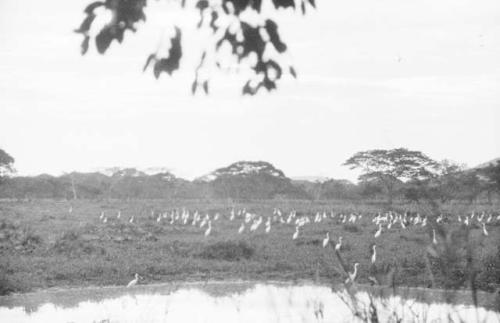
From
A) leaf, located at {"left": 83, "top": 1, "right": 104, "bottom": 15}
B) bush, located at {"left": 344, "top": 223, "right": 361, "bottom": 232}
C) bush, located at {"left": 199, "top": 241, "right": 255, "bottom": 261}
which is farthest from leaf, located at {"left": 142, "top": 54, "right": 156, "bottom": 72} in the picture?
bush, located at {"left": 344, "top": 223, "right": 361, "bottom": 232}

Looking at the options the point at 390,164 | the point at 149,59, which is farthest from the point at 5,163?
the point at 149,59

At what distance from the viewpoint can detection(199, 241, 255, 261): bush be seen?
50.6ft

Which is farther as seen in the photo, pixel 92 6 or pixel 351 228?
pixel 351 228

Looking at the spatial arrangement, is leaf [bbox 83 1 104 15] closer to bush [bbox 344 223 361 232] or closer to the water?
the water

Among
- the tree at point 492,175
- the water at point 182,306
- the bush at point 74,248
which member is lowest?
the water at point 182,306

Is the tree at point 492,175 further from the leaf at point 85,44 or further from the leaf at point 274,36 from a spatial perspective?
the leaf at point 85,44

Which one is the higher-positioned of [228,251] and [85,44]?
[85,44]

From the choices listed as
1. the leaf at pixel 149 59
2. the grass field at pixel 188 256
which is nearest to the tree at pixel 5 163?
the grass field at pixel 188 256

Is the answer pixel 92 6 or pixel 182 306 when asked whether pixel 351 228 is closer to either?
pixel 182 306

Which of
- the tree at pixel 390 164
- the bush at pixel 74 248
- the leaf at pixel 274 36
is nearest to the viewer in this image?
the leaf at pixel 274 36

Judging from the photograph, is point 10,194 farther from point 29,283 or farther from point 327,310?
point 327,310

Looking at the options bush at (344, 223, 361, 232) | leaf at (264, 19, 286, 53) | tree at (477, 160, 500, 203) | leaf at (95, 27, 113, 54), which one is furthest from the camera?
bush at (344, 223, 361, 232)

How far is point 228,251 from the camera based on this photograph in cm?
1552

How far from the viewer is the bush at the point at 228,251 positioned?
50.6 ft
